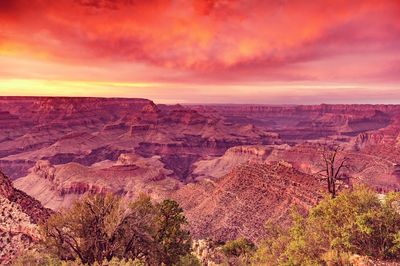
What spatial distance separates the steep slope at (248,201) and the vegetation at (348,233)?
31.8 meters

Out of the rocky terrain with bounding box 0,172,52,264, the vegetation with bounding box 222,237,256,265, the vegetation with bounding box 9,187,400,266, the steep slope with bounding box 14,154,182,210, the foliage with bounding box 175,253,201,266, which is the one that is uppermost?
the vegetation with bounding box 9,187,400,266

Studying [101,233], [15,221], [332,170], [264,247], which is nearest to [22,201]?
[15,221]

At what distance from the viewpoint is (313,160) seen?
132375mm

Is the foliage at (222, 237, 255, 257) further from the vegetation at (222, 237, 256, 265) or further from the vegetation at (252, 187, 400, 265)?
the vegetation at (252, 187, 400, 265)

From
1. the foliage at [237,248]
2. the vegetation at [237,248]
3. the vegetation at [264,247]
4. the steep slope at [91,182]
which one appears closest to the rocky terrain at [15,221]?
the vegetation at [264,247]

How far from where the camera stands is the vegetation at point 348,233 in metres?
18.8

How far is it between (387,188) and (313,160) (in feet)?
109

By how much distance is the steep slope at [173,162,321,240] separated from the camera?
187ft

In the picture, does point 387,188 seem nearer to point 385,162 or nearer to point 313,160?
point 385,162

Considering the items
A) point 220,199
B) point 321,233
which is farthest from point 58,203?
point 321,233

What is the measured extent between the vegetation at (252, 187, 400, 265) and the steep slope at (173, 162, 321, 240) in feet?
104

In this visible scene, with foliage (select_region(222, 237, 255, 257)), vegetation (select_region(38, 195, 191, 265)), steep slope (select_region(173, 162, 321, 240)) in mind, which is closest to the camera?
vegetation (select_region(38, 195, 191, 265))

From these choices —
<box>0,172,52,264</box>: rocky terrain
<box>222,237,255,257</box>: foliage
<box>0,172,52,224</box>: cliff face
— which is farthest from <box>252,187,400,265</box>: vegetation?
<box>222,237,255,257</box>: foliage

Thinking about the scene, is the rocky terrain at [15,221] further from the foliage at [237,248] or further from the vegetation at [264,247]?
the foliage at [237,248]
